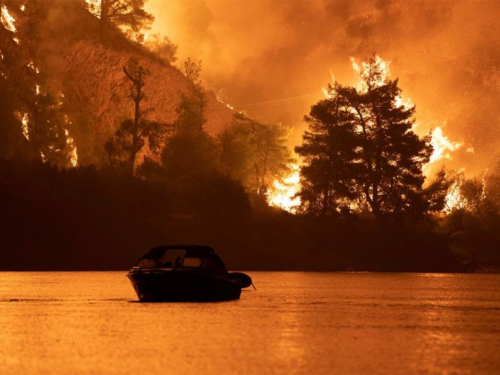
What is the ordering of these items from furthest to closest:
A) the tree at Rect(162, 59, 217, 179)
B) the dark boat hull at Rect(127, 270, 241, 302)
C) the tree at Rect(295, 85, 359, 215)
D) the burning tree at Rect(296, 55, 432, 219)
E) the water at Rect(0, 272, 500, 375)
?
the tree at Rect(162, 59, 217, 179) → the tree at Rect(295, 85, 359, 215) → the burning tree at Rect(296, 55, 432, 219) → the dark boat hull at Rect(127, 270, 241, 302) → the water at Rect(0, 272, 500, 375)

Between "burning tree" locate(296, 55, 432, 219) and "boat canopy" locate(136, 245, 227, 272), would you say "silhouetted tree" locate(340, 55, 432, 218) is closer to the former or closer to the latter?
"burning tree" locate(296, 55, 432, 219)

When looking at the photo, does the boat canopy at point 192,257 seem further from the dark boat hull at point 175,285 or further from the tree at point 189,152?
the tree at point 189,152

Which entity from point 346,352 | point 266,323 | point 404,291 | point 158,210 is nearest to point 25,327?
point 266,323

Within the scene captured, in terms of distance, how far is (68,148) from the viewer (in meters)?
176

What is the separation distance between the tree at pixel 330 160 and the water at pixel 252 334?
6726cm

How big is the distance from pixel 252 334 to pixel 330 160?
109304mm

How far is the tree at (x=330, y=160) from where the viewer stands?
153625mm

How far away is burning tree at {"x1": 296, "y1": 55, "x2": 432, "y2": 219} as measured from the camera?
15312 cm

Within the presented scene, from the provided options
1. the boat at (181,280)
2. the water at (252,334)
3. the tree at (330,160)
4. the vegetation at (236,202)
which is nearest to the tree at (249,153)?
the vegetation at (236,202)

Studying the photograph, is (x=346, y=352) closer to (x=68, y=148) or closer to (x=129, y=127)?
(x=129, y=127)

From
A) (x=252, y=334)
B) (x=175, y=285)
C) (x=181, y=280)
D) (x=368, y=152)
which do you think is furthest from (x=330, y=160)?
(x=252, y=334)

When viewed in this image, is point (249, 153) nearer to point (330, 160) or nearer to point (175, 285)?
point (330, 160)

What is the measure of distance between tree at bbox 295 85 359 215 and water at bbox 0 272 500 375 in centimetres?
6726

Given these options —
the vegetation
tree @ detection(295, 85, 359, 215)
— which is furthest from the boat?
tree @ detection(295, 85, 359, 215)
